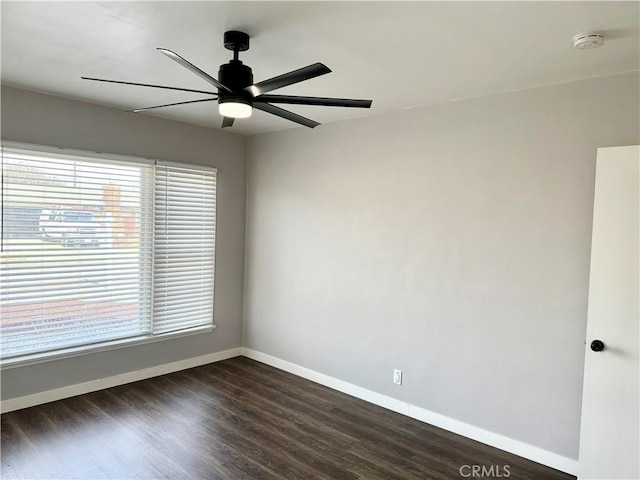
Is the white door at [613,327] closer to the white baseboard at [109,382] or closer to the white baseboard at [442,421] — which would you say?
the white baseboard at [442,421]

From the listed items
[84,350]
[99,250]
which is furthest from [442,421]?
[99,250]

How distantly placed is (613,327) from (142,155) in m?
4.10

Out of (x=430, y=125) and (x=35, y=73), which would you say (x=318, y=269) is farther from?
(x=35, y=73)

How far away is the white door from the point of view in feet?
8.20

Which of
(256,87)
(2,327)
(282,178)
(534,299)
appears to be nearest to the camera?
(256,87)

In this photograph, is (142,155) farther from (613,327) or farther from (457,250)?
(613,327)

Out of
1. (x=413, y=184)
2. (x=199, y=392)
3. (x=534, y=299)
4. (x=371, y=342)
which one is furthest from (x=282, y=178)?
(x=534, y=299)

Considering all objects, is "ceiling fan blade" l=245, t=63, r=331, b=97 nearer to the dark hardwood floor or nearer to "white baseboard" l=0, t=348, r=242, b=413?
the dark hardwood floor

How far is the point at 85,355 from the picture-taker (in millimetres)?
3885

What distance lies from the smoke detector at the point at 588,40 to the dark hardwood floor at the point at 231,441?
2.65m

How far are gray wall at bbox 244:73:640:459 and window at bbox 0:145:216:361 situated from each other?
993 mm

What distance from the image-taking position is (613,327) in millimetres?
2572

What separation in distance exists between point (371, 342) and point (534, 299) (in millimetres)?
1491

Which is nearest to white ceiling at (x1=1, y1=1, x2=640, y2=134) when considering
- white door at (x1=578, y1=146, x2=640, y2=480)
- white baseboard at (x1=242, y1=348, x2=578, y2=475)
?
white door at (x1=578, y1=146, x2=640, y2=480)
